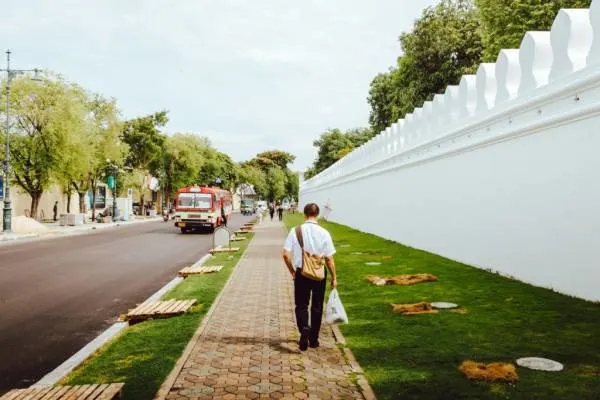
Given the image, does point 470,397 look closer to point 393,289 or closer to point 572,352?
point 572,352

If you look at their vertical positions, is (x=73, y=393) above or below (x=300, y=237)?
below

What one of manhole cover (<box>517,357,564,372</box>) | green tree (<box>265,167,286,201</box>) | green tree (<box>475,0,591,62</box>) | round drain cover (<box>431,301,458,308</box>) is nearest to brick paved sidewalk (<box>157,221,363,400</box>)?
manhole cover (<box>517,357,564,372</box>)

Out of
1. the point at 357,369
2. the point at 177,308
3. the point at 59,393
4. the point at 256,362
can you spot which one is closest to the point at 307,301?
the point at 256,362

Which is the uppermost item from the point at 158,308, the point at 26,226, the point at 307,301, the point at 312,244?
the point at 312,244

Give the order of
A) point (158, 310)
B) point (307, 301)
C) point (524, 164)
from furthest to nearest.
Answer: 1. point (524, 164)
2. point (158, 310)
3. point (307, 301)

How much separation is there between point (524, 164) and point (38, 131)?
31625 mm

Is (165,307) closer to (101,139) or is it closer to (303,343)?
(303,343)

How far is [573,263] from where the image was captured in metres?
7.75

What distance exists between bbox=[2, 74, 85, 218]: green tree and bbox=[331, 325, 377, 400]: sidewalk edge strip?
3133cm

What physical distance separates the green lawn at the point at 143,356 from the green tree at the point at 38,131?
2841cm

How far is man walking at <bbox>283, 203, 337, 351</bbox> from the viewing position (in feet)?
20.4

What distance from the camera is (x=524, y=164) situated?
368 inches

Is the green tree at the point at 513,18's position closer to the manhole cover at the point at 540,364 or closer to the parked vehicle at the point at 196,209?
the parked vehicle at the point at 196,209

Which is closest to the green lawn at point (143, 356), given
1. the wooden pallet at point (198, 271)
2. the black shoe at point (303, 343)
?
the black shoe at point (303, 343)
